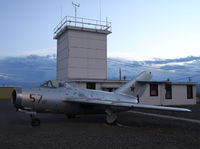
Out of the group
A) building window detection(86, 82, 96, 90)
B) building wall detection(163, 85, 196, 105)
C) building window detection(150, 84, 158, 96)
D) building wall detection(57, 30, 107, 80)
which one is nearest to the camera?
building window detection(86, 82, 96, 90)

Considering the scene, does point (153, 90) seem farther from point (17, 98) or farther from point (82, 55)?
point (17, 98)

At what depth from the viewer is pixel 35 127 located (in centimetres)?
1091

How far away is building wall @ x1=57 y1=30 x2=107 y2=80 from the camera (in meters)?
29.9

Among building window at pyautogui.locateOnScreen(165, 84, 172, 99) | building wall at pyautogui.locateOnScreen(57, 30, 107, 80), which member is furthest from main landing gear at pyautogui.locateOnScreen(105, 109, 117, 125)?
building window at pyautogui.locateOnScreen(165, 84, 172, 99)

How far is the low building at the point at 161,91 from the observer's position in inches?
1022

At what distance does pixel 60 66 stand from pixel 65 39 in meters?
4.59

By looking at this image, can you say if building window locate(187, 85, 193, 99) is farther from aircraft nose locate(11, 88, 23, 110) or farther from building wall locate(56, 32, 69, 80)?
aircraft nose locate(11, 88, 23, 110)

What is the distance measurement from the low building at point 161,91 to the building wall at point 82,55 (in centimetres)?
503

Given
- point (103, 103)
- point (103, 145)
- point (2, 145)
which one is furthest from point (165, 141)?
point (2, 145)

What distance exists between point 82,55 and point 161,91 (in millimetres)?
13008

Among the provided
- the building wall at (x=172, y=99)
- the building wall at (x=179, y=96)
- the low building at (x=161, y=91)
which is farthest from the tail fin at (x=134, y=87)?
the building wall at (x=179, y=96)

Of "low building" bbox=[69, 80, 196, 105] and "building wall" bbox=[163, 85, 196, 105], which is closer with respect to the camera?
"low building" bbox=[69, 80, 196, 105]

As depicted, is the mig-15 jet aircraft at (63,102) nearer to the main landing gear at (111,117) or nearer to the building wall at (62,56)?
the main landing gear at (111,117)

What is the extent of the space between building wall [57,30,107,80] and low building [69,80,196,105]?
5030 mm
